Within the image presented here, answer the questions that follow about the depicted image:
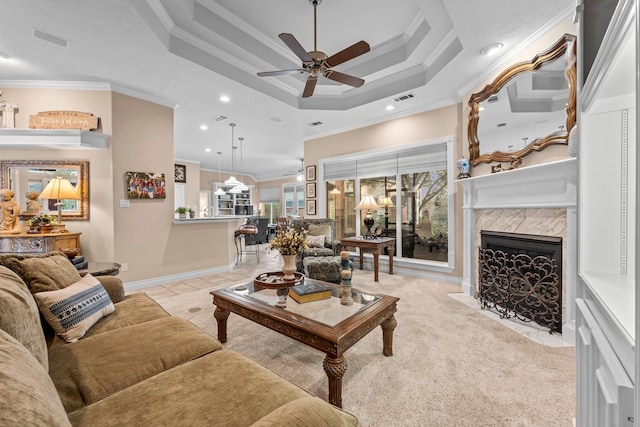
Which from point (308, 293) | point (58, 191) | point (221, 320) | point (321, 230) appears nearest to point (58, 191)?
point (58, 191)

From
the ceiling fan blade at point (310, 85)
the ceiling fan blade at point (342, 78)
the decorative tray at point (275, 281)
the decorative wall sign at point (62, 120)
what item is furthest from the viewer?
the decorative wall sign at point (62, 120)

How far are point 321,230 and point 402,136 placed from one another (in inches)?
85.4

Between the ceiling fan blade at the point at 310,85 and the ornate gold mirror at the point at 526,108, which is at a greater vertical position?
the ceiling fan blade at the point at 310,85

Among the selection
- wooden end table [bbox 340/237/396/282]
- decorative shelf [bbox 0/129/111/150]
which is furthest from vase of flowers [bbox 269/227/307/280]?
decorative shelf [bbox 0/129/111/150]

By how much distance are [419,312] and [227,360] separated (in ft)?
7.69

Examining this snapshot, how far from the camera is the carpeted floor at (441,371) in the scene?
58.8 inches

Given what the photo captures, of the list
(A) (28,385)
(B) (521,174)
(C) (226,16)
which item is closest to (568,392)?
(B) (521,174)

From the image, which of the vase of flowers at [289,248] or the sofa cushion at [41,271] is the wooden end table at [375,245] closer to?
the vase of flowers at [289,248]

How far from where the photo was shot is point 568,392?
1.65m

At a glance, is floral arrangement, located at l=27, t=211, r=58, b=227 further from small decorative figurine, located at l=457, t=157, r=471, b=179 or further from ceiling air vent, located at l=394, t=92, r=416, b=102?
small decorative figurine, located at l=457, t=157, r=471, b=179

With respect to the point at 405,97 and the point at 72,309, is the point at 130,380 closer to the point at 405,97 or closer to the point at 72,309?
the point at 72,309

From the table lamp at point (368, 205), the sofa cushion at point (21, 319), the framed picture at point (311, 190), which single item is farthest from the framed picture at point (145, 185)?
the table lamp at point (368, 205)

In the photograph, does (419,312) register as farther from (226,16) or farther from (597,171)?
(226,16)

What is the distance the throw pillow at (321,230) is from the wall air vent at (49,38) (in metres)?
3.75
